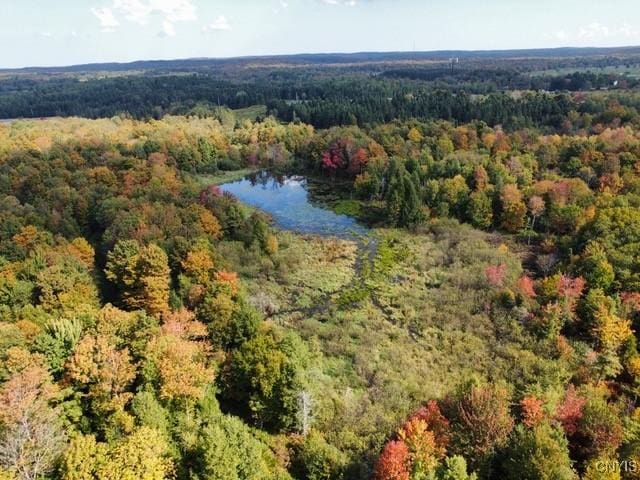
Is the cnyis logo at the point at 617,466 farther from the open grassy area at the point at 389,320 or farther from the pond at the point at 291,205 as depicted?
the pond at the point at 291,205

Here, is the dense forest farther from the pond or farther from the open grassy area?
the pond

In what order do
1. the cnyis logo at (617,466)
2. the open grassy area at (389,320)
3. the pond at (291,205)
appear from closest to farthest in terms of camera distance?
the cnyis logo at (617,466), the open grassy area at (389,320), the pond at (291,205)

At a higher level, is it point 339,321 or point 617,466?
point 617,466

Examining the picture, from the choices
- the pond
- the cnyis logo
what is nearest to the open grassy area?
the pond

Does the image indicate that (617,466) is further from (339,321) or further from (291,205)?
(291,205)

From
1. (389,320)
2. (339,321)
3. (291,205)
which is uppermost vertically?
(339,321)

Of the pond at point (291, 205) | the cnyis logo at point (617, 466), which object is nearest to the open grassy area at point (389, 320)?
the pond at point (291, 205)

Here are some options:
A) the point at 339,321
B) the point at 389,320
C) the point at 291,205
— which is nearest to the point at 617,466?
the point at 389,320
